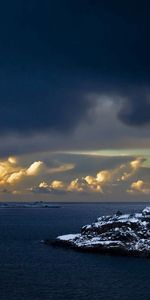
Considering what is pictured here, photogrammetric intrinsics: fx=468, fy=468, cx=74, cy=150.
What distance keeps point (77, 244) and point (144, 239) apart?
71.5 ft

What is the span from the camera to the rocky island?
457 feet

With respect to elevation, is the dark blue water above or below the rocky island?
below

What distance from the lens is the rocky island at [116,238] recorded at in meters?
139

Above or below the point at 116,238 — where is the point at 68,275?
below

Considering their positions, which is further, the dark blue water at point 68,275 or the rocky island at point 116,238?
the rocky island at point 116,238

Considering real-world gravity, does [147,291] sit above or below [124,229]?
below

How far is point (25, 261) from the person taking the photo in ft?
406

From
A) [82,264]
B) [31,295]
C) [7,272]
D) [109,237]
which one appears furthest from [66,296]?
[109,237]

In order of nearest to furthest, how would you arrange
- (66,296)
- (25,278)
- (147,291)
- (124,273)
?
(66,296)
(147,291)
(25,278)
(124,273)

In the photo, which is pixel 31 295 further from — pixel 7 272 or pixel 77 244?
pixel 77 244

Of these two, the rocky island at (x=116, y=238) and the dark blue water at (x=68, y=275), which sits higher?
the rocky island at (x=116, y=238)

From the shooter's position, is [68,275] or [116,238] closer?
[68,275]

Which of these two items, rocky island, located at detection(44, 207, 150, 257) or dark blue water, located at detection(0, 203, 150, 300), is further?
rocky island, located at detection(44, 207, 150, 257)

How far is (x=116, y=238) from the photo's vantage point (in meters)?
143
